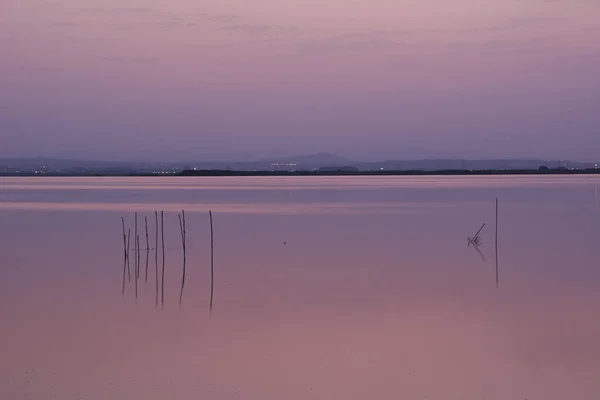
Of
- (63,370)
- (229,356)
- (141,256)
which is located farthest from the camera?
(141,256)

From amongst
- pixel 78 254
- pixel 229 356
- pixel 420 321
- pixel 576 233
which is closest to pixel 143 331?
pixel 229 356

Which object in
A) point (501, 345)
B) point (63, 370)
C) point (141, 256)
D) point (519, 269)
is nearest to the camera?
point (63, 370)

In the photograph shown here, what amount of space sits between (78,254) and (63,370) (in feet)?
37.0

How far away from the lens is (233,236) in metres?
23.5

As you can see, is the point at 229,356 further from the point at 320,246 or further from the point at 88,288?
the point at 320,246

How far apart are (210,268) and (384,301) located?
500cm

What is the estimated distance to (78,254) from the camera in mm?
18766

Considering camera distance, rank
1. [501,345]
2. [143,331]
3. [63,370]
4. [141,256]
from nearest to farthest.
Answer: [63,370]
[501,345]
[143,331]
[141,256]

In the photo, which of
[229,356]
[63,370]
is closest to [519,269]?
[229,356]

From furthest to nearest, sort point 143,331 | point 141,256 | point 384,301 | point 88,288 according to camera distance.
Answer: point 141,256 < point 88,288 < point 384,301 < point 143,331

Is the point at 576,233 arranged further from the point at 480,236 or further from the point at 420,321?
the point at 420,321

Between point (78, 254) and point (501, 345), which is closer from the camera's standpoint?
point (501, 345)

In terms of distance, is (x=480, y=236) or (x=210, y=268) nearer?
(x=210, y=268)

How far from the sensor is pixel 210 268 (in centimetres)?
1595
